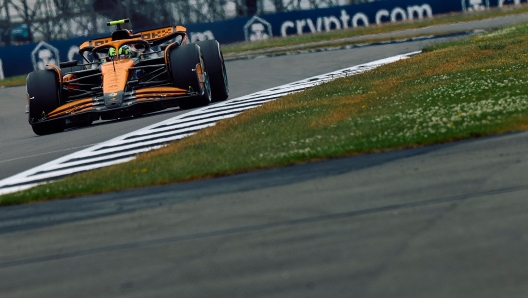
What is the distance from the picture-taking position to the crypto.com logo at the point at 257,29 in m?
37.3

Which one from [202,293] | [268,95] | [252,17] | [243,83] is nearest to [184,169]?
[202,293]

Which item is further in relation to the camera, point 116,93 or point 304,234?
point 116,93

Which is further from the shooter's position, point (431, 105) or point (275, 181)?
point (431, 105)

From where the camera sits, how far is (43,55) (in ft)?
113

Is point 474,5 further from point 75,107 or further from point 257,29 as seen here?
point 75,107

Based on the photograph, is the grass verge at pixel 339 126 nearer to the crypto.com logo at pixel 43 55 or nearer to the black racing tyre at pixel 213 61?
the black racing tyre at pixel 213 61

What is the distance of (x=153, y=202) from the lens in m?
8.04

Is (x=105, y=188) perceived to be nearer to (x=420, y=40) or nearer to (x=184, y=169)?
(x=184, y=169)

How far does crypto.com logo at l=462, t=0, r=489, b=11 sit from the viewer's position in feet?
129

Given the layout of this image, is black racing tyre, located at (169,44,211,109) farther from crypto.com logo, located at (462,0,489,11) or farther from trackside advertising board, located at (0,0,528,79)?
crypto.com logo, located at (462,0,489,11)

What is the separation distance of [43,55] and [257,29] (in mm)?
8466

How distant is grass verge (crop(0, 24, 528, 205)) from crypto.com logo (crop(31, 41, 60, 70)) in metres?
20.7

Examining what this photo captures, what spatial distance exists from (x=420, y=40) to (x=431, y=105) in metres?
18.1

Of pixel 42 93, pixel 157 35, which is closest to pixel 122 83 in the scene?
pixel 42 93
